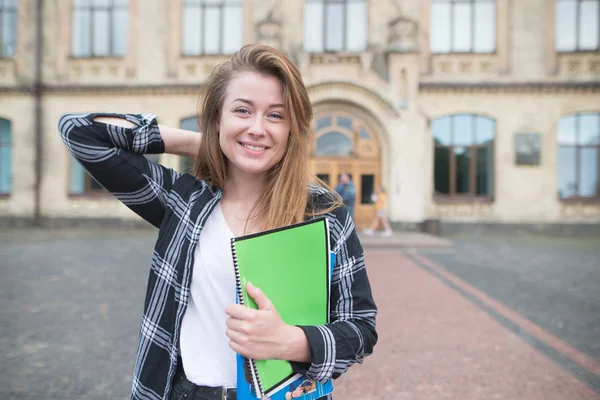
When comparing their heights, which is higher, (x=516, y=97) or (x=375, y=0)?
(x=375, y=0)

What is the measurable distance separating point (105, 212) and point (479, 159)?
1496cm

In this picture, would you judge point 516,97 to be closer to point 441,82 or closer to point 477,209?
point 441,82

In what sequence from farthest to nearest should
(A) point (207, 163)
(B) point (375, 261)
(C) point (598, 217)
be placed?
(C) point (598, 217) < (B) point (375, 261) < (A) point (207, 163)

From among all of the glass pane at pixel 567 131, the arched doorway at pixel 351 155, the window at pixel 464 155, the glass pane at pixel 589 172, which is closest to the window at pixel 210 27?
the arched doorway at pixel 351 155

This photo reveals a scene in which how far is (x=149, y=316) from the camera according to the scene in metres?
1.24

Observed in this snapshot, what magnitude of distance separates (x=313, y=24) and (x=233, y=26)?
10.7ft

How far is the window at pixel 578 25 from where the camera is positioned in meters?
15.2

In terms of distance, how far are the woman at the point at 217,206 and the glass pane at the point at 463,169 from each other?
1553 centimetres

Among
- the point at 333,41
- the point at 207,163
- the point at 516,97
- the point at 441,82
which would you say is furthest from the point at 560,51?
the point at 207,163

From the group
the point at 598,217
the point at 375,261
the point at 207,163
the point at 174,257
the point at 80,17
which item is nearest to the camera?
the point at 174,257

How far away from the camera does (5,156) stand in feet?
53.8

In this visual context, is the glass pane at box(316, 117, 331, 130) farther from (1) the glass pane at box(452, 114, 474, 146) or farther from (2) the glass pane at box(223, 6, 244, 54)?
(1) the glass pane at box(452, 114, 474, 146)

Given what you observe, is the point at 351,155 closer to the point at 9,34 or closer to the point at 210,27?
the point at 210,27

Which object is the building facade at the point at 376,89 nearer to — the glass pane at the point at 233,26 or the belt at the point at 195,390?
the glass pane at the point at 233,26
